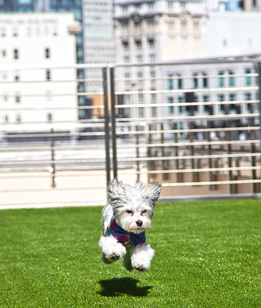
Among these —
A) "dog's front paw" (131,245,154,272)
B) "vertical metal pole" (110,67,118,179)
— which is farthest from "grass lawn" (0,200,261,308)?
"vertical metal pole" (110,67,118,179)

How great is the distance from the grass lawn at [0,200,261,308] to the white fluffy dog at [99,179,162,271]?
0.27 metres

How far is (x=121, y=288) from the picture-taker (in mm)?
3928

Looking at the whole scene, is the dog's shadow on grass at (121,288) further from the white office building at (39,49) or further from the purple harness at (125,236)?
the white office building at (39,49)

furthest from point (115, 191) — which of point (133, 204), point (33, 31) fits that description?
point (33, 31)

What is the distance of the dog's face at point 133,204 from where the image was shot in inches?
137

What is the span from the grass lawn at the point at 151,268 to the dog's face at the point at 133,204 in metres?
0.49

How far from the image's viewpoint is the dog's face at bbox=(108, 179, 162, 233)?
347cm

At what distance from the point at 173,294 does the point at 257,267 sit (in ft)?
3.04

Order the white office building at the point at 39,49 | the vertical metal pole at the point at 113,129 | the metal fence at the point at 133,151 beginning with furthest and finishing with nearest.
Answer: the white office building at the point at 39,49
the metal fence at the point at 133,151
the vertical metal pole at the point at 113,129

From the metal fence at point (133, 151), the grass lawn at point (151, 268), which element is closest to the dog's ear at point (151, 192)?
the grass lawn at point (151, 268)

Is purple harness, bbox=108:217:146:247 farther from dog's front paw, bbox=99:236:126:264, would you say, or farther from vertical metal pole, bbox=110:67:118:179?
vertical metal pole, bbox=110:67:118:179

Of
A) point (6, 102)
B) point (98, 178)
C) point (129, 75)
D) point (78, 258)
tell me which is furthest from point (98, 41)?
point (78, 258)

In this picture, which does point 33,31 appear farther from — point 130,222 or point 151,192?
point 130,222

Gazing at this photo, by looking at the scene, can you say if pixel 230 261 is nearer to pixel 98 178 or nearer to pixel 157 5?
pixel 98 178
